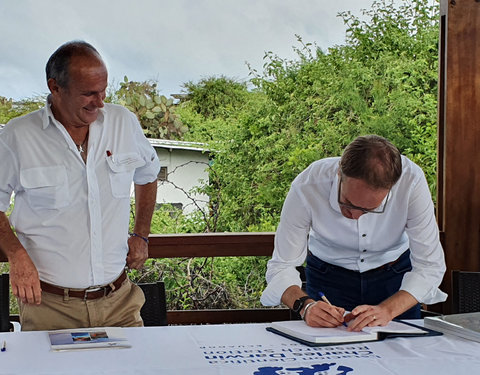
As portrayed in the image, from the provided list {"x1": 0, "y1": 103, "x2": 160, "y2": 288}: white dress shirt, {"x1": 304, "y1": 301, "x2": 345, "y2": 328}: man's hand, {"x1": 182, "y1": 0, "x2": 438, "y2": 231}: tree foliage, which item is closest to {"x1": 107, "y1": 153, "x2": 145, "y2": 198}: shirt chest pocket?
{"x1": 0, "y1": 103, "x2": 160, "y2": 288}: white dress shirt

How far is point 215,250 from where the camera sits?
13.2 feet

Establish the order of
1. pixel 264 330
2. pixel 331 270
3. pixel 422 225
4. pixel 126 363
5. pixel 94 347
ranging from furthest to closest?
pixel 331 270, pixel 422 225, pixel 264 330, pixel 94 347, pixel 126 363

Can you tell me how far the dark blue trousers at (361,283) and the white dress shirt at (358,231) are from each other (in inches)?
1.4

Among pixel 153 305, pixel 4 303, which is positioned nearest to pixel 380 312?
pixel 153 305

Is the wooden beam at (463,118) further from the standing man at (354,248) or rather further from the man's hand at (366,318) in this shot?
the man's hand at (366,318)

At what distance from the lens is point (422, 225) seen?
271 cm

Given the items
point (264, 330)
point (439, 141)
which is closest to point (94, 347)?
point (264, 330)

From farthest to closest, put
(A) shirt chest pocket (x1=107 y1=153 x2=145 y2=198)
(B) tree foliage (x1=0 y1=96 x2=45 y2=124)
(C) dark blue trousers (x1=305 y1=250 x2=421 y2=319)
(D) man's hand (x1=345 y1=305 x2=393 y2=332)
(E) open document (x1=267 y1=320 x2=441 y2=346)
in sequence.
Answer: (B) tree foliage (x1=0 y1=96 x2=45 y2=124)
(C) dark blue trousers (x1=305 y1=250 x2=421 y2=319)
(A) shirt chest pocket (x1=107 y1=153 x2=145 y2=198)
(D) man's hand (x1=345 y1=305 x2=393 y2=332)
(E) open document (x1=267 y1=320 x2=441 y2=346)

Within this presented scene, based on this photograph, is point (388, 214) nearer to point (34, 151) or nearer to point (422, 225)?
point (422, 225)

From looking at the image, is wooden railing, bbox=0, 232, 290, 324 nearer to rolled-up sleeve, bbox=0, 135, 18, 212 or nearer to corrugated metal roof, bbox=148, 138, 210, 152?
rolled-up sleeve, bbox=0, 135, 18, 212

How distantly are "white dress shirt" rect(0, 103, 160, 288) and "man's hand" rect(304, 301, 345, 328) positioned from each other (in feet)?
2.40

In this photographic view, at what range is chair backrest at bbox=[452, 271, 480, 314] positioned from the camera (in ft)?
9.89

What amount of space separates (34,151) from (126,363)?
3.08 ft

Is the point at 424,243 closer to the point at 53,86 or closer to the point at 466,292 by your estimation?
the point at 466,292
